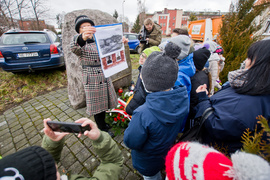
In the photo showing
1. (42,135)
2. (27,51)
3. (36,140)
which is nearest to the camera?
(36,140)

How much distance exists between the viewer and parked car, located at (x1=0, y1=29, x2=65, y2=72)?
3.96 metres

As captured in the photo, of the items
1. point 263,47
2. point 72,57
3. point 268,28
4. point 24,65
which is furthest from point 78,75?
point 268,28

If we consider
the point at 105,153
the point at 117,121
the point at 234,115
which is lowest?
the point at 117,121

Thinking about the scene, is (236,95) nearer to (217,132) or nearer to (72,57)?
(217,132)

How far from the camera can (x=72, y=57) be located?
3.04 metres

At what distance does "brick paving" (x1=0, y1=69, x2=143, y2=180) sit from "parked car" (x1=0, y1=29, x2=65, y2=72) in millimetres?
1265

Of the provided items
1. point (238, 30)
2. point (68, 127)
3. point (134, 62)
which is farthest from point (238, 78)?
point (134, 62)

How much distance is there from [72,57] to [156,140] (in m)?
2.93

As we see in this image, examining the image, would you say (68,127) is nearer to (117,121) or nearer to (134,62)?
(117,121)

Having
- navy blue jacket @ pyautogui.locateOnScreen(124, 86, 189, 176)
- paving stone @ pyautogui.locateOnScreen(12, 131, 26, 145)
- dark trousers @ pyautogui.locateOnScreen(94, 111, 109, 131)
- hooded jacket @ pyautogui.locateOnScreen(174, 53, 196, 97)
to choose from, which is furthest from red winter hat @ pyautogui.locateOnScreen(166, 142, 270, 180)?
paving stone @ pyautogui.locateOnScreen(12, 131, 26, 145)

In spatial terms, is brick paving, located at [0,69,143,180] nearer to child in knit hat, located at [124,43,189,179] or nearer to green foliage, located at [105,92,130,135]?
green foliage, located at [105,92,130,135]

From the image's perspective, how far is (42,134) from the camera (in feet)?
8.32

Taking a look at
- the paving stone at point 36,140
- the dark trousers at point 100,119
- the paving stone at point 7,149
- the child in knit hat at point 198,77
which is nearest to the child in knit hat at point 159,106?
the child in knit hat at point 198,77

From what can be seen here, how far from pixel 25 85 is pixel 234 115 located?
611cm
